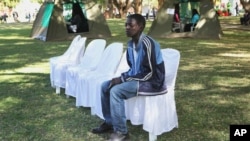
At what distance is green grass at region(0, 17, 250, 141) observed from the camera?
193 inches

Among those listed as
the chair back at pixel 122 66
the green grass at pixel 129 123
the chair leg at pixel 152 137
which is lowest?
the green grass at pixel 129 123

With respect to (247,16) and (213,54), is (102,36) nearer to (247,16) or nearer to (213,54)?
(213,54)

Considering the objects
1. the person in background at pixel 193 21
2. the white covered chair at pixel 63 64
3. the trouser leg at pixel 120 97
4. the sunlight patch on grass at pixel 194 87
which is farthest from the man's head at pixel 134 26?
the person in background at pixel 193 21

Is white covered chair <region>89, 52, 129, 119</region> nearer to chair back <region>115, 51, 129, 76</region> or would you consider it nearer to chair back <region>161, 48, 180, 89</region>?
chair back <region>115, 51, 129, 76</region>

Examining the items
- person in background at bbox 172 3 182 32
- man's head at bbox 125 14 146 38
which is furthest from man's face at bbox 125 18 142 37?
person in background at bbox 172 3 182 32

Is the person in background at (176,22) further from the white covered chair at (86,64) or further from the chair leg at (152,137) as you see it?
the chair leg at (152,137)

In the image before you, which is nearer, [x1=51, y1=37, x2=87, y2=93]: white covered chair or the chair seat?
the chair seat

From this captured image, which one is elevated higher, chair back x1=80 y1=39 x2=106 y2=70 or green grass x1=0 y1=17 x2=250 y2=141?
chair back x1=80 y1=39 x2=106 y2=70

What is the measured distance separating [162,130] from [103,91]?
2.80 ft

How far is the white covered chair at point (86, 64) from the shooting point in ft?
20.6

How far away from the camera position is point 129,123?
17.1 ft

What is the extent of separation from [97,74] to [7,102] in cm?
186

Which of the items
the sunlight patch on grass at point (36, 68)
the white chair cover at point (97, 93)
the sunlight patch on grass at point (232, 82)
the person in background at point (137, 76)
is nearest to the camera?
the person in background at point (137, 76)

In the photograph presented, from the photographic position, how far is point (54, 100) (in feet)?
21.7
